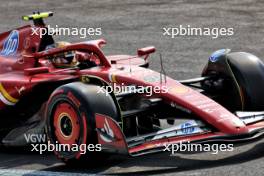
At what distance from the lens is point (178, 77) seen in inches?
527

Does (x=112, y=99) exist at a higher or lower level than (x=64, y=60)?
lower

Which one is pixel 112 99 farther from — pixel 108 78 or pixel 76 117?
pixel 108 78

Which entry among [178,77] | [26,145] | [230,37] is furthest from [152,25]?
[26,145]

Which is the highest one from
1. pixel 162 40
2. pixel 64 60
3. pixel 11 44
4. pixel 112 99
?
pixel 11 44

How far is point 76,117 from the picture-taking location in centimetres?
855

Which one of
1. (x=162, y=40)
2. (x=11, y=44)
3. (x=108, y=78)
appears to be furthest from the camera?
(x=162, y=40)

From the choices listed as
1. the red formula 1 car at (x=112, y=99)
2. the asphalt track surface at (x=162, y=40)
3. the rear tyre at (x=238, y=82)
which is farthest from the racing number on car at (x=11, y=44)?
the rear tyre at (x=238, y=82)

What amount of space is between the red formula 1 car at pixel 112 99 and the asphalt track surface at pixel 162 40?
249mm

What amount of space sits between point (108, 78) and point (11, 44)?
6.60 ft

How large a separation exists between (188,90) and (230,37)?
6791mm

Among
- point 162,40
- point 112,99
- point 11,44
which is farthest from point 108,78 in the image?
point 162,40

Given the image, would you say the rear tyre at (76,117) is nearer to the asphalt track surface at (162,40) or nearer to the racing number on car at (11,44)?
the asphalt track surface at (162,40)

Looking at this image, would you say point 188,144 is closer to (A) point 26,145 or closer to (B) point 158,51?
(A) point 26,145

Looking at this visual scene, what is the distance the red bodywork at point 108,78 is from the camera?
841 cm
